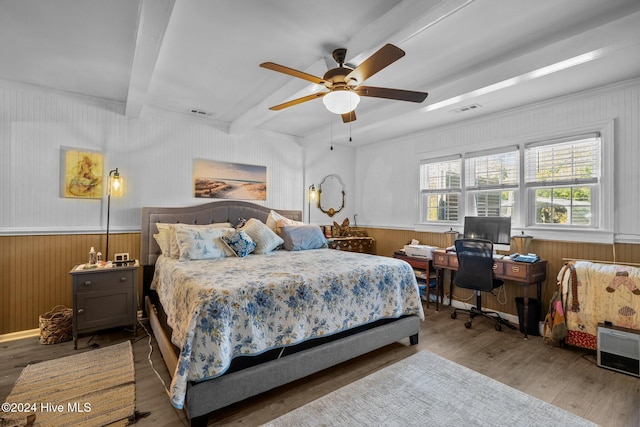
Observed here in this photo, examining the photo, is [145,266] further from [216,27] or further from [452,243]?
[452,243]

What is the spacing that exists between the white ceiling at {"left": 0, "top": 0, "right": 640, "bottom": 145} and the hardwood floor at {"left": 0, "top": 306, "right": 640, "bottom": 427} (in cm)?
262

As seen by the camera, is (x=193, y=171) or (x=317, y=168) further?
(x=317, y=168)

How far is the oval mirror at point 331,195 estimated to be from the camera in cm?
589

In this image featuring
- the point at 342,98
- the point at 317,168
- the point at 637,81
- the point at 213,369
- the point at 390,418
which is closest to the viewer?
the point at 213,369

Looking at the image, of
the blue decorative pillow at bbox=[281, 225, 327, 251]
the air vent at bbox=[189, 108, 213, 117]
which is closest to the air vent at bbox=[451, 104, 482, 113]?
the blue decorative pillow at bbox=[281, 225, 327, 251]

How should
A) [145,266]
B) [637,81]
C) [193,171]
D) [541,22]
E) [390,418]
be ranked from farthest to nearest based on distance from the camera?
[193,171]
[145,266]
[637,81]
[541,22]
[390,418]

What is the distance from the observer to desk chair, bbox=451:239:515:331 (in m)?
3.62

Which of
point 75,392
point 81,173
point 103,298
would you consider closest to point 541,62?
point 75,392

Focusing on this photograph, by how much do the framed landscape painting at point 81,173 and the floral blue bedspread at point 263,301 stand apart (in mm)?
1378

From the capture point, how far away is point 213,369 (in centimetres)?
189

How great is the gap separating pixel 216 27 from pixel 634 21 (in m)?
2.94

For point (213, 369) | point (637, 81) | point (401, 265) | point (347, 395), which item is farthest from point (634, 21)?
point (213, 369)

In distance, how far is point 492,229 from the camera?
157 inches

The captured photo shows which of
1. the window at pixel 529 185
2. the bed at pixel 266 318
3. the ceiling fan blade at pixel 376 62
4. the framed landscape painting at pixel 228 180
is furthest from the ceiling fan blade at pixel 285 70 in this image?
the window at pixel 529 185
